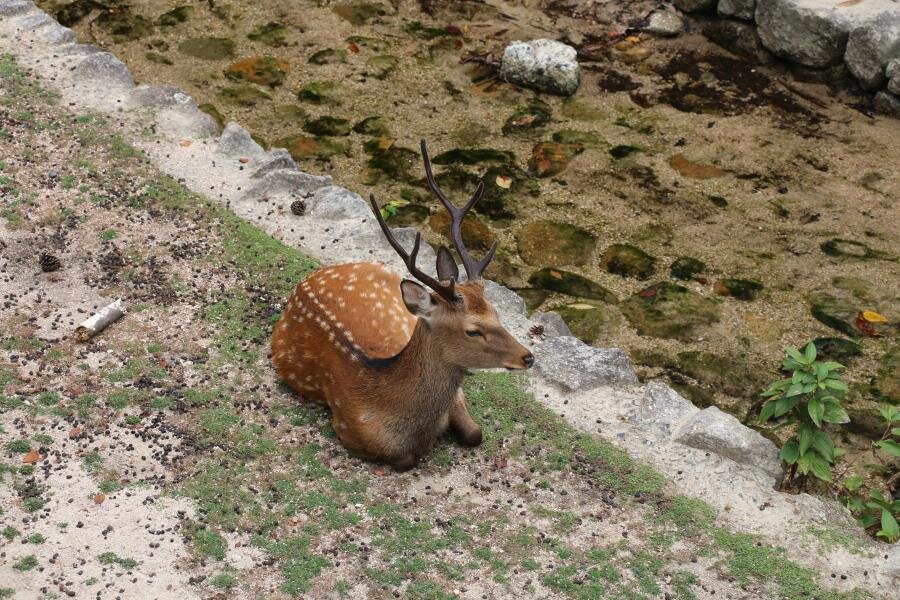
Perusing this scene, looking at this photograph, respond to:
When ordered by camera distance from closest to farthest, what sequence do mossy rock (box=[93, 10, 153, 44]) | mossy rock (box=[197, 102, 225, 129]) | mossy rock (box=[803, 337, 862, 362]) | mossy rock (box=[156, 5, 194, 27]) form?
mossy rock (box=[803, 337, 862, 362]) → mossy rock (box=[197, 102, 225, 129]) → mossy rock (box=[93, 10, 153, 44]) → mossy rock (box=[156, 5, 194, 27])

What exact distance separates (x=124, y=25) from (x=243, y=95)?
190 cm

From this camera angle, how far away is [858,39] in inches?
400

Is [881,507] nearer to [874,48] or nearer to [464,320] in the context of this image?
[464,320]

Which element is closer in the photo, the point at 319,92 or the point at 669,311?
the point at 669,311

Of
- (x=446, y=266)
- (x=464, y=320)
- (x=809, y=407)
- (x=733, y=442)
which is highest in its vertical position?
(x=446, y=266)

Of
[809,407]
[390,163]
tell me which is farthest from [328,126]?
[809,407]

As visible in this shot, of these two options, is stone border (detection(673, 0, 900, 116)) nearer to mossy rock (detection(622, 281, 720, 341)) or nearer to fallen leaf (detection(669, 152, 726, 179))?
fallen leaf (detection(669, 152, 726, 179))

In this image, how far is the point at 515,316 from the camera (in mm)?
7371

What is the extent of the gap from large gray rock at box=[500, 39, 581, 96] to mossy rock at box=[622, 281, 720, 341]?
2.97 metres

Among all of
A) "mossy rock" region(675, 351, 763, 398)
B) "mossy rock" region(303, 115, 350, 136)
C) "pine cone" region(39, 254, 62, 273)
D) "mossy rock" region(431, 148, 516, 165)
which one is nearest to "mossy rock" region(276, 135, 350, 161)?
"mossy rock" region(303, 115, 350, 136)

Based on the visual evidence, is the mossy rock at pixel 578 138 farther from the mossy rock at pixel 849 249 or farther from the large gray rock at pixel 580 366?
the large gray rock at pixel 580 366

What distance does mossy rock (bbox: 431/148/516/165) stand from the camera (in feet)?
31.5

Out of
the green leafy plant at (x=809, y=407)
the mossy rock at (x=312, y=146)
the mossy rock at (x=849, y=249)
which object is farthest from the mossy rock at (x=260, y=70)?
the green leafy plant at (x=809, y=407)

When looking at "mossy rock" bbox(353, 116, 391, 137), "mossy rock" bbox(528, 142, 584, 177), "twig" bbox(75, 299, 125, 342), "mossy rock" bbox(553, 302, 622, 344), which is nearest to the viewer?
"twig" bbox(75, 299, 125, 342)
